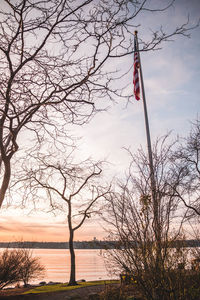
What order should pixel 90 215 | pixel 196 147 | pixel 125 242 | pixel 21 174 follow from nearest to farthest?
pixel 125 242 → pixel 21 174 → pixel 196 147 → pixel 90 215

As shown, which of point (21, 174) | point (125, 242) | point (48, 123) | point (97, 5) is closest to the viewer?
point (97, 5)

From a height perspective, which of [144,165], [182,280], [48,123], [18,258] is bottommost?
[18,258]

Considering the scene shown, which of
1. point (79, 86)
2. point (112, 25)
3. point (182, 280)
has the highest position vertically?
point (112, 25)

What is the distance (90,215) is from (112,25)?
17.9 m

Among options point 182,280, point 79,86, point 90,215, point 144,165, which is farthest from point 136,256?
point 90,215

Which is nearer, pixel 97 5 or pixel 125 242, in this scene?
pixel 97 5

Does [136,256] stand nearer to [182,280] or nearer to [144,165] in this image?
[182,280]

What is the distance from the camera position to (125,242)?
4.32m

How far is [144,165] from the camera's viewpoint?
5066 mm

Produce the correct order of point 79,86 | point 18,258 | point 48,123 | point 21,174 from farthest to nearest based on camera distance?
point 18,258 → point 21,174 → point 48,123 → point 79,86

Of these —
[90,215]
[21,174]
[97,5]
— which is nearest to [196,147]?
[90,215]

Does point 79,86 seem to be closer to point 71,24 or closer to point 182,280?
point 71,24

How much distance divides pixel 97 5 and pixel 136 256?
15.4ft

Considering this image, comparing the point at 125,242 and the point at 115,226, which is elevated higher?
the point at 115,226
